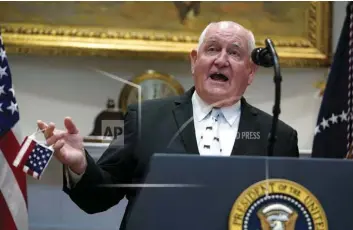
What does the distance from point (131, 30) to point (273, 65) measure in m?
1.93

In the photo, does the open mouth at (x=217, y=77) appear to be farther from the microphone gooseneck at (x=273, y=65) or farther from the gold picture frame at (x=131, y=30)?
the gold picture frame at (x=131, y=30)

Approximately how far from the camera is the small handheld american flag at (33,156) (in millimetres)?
1239

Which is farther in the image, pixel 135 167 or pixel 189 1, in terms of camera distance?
pixel 189 1

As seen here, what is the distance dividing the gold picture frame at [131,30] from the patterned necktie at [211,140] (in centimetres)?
143

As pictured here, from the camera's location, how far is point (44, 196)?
2852 millimetres

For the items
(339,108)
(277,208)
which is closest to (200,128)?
(277,208)

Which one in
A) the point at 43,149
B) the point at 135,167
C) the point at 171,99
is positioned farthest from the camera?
the point at 171,99

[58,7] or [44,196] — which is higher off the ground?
[58,7]

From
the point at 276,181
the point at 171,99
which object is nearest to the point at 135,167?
the point at 171,99

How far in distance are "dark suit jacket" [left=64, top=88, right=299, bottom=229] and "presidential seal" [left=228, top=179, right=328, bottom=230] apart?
424 mm

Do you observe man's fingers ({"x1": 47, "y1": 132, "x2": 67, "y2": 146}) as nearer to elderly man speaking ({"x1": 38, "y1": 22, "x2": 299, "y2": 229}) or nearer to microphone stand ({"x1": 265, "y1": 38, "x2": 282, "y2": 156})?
elderly man speaking ({"x1": 38, "y1": 22, "x2": 299, "y2": 229})

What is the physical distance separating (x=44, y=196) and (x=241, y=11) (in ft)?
5.01

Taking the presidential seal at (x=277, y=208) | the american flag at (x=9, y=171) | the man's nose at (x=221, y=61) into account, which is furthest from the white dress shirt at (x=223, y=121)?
the american flag at (x=9, y=171)

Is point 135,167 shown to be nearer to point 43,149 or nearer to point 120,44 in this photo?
point 43,149
